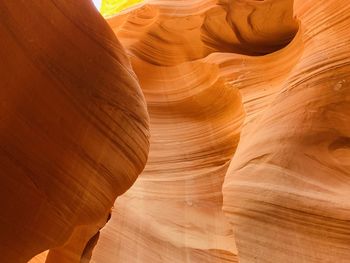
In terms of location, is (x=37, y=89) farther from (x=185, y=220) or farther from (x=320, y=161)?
(x=185, y=220)

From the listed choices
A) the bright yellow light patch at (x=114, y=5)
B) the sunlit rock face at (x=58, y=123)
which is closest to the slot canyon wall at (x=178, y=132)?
the sunlit rock face at (x=58, y=123)

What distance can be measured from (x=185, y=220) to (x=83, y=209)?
6.39 ft

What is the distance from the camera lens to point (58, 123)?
7.11 feet

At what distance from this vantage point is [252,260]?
2883mm

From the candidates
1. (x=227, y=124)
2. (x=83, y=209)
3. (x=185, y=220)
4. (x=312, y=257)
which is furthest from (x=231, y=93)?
(x=83, y=209)

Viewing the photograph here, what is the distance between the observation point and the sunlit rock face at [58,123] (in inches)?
81.6

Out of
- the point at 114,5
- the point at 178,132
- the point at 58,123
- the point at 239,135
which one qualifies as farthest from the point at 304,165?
the point at 114,5

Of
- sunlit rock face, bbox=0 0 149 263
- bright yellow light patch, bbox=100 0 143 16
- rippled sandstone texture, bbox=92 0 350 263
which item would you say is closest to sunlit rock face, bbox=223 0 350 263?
rippled sandstone texture, bbox=92 0 350 263

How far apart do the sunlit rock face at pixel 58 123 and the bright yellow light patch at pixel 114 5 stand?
6.10m

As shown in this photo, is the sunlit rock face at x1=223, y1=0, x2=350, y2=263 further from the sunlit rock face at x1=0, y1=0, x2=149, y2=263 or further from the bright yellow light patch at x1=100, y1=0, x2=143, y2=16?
the bright yellow light patch at x1=100, y1=0, x2=143, y2=16

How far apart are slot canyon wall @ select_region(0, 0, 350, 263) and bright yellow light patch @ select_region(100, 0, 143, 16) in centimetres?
244

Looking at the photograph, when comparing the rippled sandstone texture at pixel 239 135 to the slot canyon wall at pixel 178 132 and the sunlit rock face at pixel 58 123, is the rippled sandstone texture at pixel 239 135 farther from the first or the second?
the sunlit rock face at pixel 58 123

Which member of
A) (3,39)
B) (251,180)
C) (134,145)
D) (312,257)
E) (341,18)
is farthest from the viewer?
(341,18)

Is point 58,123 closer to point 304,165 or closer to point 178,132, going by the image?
point 304,165
